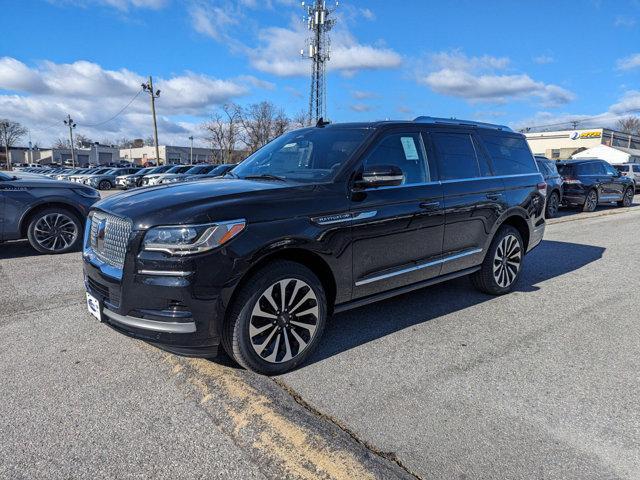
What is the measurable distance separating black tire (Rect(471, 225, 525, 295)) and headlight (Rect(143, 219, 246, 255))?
3.27m

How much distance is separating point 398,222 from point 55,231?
20.2ft

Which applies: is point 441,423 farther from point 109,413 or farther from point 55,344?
point 55,344

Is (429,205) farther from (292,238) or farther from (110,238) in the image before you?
(110,238)

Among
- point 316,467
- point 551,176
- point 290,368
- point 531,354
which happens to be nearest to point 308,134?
point 290,368

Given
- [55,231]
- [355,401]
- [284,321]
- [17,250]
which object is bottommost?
[355,401]

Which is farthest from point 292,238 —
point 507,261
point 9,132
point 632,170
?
point 9,132

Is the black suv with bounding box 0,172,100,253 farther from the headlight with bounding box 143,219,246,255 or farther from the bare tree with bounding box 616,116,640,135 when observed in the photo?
the bare tree with bounding box 616,116,640,135

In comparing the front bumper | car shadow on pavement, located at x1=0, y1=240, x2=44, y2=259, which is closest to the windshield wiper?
the front bumper

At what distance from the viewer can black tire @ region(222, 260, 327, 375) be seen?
3053mm

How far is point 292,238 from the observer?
10.4 feet

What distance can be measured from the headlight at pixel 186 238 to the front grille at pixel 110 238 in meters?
0.22

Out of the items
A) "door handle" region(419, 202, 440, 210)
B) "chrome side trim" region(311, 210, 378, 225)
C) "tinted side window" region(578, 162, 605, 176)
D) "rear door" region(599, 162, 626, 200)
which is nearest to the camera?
"chrome side trim" region(311, 210, 378, 225)

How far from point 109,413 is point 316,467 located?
4.46 ft

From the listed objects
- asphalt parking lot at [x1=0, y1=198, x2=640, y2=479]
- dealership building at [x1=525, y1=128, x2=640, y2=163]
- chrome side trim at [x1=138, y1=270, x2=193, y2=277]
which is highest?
dealership building at [x1=525, y1=128, x2=640, y2=163]
